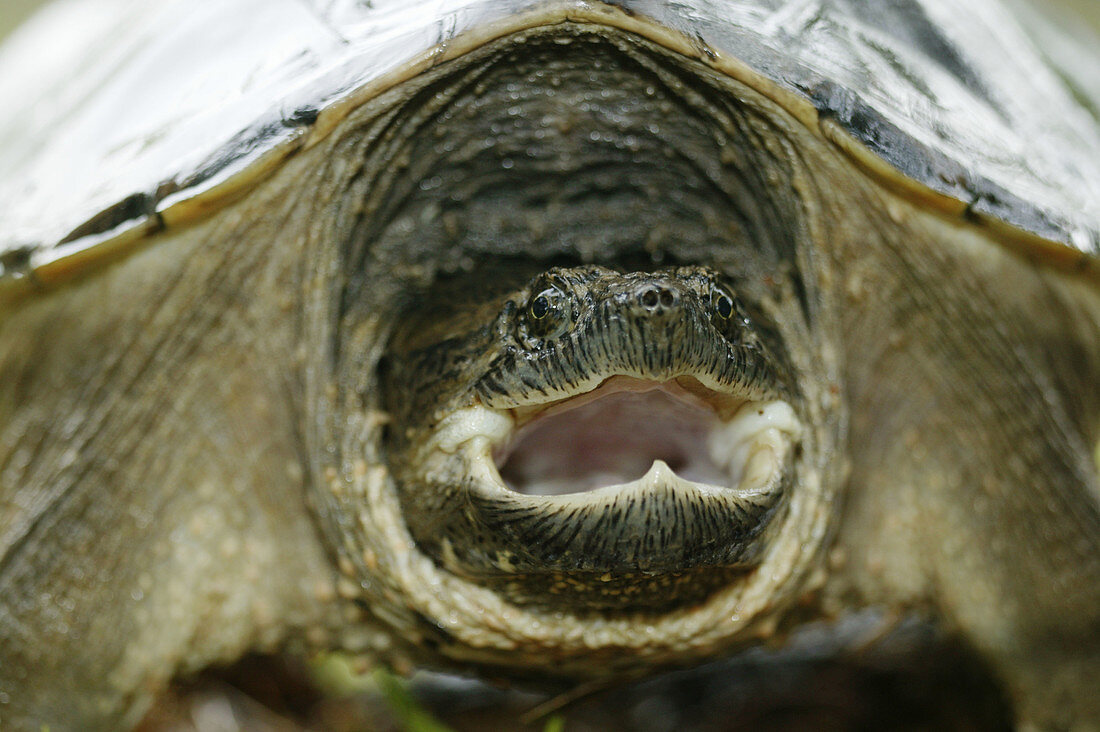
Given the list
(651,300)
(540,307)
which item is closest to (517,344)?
(540,307)

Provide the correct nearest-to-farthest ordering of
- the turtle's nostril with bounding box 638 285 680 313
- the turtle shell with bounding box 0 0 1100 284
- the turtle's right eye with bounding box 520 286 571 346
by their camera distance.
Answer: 1. the turtle's nostril with bounding box 638 285 680 313
2. the turtle's right eye with bounding box 520 286 571 346
3. the turtle shell with bounding box 0 0 1100 284

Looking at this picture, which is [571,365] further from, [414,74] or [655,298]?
[414,74]

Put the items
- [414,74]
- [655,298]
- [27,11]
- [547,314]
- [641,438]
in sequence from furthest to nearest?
[27,11]
[641,438]
[414,74]
[547,314]
[655,298]

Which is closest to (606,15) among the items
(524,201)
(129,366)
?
(524,201)

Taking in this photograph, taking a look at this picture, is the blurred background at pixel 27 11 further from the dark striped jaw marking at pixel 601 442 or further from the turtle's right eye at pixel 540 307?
the turtle's right eye at pixel 540 307

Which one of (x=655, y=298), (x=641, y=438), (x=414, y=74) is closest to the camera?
(x=655, y=298)

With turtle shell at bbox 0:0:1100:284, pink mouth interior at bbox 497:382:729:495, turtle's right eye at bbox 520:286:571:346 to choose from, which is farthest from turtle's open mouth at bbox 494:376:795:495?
turtle shell at bbox 0:0:1100:284

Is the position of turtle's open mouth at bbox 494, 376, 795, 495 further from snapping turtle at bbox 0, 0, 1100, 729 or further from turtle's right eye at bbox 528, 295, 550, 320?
turtle's right eye at bbox 528, 295, 550, 320

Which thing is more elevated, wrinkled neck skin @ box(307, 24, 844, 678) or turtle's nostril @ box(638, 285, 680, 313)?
turtle's nostril @ box(638, 285, 680, 313)
